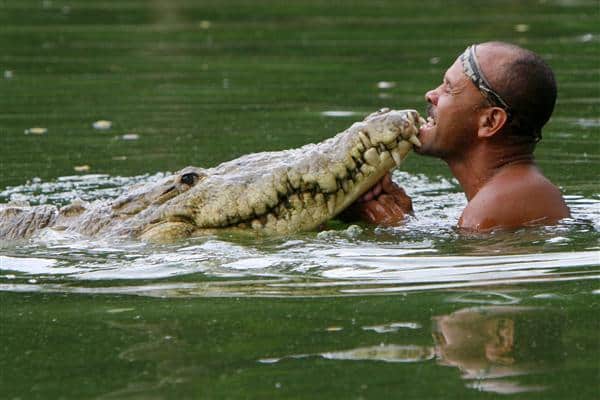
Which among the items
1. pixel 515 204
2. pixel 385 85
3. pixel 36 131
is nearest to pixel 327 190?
pixel 515 204

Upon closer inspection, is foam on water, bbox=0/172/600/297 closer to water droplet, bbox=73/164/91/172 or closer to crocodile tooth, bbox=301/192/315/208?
crocodile tooth, bbox=301/192/315/208

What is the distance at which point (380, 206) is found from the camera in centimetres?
830

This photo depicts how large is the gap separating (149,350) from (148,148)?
6465 millimetres

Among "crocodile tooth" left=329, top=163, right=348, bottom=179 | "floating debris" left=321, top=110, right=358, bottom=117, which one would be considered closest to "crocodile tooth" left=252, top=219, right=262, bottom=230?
"crocodile tooth" left=329, top=163, right=348, bottom=179

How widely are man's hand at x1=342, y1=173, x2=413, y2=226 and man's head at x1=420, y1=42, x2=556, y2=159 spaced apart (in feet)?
1.13

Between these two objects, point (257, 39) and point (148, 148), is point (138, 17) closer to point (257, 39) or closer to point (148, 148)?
point (257, 39)

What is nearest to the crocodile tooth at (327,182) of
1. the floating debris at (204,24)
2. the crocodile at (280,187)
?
the crocodile at (280,187)

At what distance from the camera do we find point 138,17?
2150 centimetres

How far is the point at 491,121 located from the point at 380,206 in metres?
0.86

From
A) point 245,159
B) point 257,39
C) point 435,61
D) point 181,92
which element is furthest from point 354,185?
point 257,39

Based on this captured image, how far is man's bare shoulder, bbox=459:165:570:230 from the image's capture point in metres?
8.21

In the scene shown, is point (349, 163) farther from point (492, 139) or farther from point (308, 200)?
point (492, 139)

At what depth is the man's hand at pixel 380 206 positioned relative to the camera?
829cm

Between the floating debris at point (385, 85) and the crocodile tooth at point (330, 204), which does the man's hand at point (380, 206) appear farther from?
the floating debris at point (385, 85)
